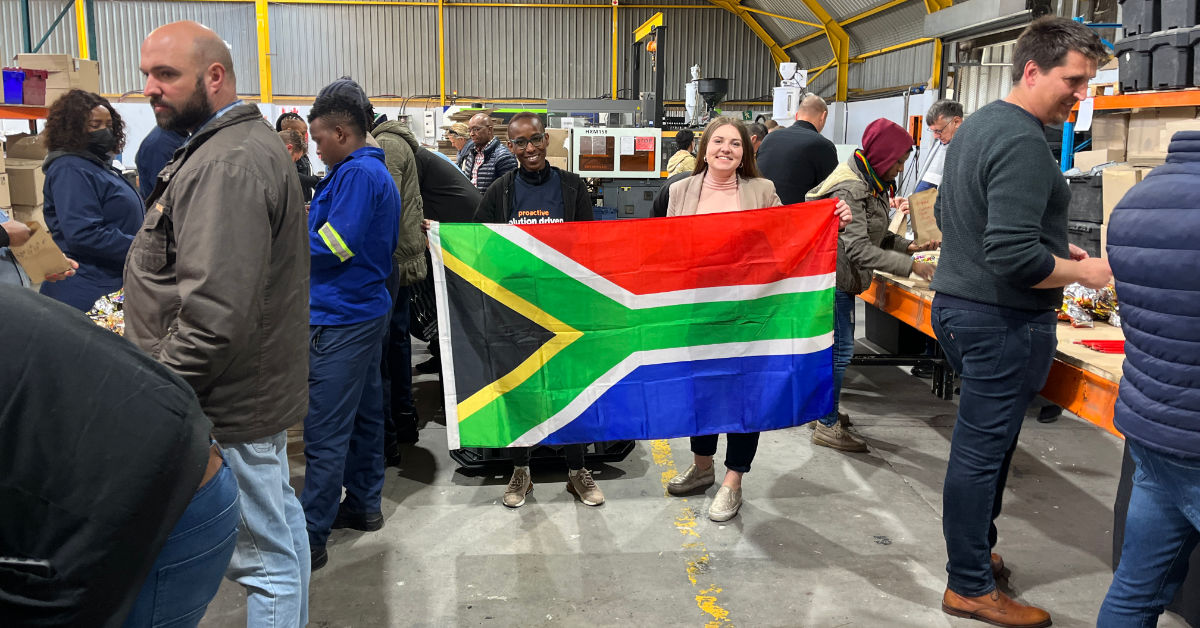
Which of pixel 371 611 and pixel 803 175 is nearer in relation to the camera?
pixel 371 611

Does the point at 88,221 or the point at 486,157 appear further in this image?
the point at 486,157

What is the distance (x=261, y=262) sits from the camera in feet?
5.86

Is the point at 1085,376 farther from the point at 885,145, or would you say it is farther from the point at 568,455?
the point at 568,455

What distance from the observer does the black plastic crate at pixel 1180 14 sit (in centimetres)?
404

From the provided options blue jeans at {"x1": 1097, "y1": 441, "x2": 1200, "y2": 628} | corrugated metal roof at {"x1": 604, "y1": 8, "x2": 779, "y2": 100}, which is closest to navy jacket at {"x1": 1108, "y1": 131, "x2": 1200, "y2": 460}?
blue jeans at {"x1": 1097, "y1": 441, "x2": 1200, "y2": 628}

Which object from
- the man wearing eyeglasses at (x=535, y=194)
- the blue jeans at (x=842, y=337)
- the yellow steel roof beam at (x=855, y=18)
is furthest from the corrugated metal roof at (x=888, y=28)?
the man wearing eyeglasses at (x=535, y=194)

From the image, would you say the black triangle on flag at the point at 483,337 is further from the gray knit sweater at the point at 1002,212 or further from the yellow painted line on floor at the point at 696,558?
the gray knit sweater at the point at 1002,212

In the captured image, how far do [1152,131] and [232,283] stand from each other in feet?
15.5

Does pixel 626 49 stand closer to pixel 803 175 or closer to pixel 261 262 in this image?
pixel 803 175

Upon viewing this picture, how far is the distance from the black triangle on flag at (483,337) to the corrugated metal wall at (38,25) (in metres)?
17.0

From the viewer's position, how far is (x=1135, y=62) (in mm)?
4387

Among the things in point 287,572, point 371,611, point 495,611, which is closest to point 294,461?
point 371,611

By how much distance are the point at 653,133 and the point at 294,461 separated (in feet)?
16.9

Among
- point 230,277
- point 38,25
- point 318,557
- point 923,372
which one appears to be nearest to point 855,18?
point 923,372
